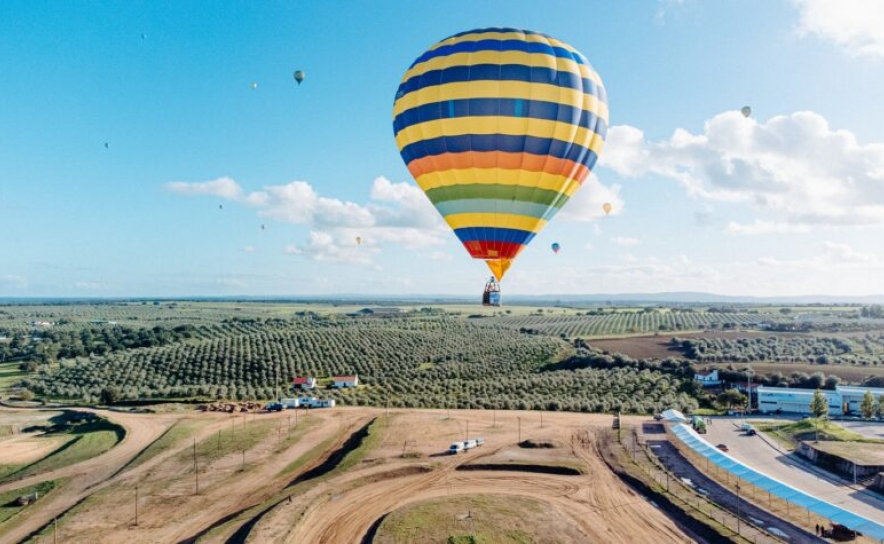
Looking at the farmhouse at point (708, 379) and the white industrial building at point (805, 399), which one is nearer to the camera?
the white industrial building at point (805, 399)

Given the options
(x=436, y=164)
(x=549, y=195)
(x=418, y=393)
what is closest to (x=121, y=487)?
(x=436, y=164)

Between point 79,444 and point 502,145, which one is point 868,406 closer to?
point 502,145

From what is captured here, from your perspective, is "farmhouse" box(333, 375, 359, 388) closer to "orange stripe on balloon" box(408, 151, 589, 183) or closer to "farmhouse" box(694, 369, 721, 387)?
"farmhouse" box(694, 369, 721, 387)

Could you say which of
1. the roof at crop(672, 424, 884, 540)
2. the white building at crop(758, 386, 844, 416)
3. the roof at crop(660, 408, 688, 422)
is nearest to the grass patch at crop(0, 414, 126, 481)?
the roof at crop(672, 424, 884, 540)

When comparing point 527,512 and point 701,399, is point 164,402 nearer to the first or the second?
point 527,512

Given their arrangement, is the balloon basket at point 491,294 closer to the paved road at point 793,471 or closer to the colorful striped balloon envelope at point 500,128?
A: the colorful striped balloon envelope at point 500,128

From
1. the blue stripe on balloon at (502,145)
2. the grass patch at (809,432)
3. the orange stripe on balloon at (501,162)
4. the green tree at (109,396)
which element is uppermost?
the blue stripe on balloon at (502,145)

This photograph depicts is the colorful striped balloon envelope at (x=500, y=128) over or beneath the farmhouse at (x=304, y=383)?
over

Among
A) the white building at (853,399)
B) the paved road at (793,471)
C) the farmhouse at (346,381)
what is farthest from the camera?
the farmhouse at (346,381)

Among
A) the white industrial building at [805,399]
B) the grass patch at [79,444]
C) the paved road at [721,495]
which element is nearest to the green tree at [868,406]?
the white industrial building at [805,399]
